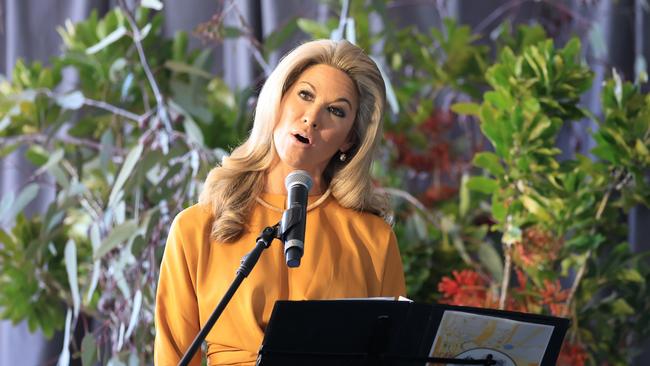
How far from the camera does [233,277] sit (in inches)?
68.8

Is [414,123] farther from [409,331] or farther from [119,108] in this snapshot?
[409,331]

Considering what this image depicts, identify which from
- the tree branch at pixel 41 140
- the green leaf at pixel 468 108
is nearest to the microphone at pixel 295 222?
the green leaf at pixel 468 108

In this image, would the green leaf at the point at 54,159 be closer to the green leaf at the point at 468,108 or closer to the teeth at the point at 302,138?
the green leaf at the point at 468,108

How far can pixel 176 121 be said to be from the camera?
2857 millimetres

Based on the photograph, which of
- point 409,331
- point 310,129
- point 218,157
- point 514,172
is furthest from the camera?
point 218,157

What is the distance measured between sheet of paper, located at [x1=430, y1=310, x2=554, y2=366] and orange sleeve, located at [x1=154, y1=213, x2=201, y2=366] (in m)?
0.41

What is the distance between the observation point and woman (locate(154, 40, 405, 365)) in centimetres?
175

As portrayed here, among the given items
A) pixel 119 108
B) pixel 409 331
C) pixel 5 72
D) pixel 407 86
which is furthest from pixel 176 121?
pixel 409 331

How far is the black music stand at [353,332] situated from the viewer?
1.53m

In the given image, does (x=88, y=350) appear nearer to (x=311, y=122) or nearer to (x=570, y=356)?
(x=311, y=122)

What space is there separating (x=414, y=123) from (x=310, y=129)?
1.38 metres

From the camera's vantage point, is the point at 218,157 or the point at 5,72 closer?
the point at 218,157

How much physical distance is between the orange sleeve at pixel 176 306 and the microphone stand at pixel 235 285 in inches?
10.9

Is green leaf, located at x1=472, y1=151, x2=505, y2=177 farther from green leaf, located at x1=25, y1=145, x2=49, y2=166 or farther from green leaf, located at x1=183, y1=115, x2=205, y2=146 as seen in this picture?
green leaf, located at x1=25, y1=145, x2=49, y2=166
